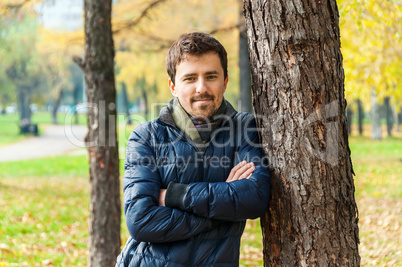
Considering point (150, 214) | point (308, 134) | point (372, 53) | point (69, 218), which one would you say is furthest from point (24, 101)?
point (308, 134)

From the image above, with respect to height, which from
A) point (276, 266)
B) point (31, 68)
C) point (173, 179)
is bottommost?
point (276, 266)

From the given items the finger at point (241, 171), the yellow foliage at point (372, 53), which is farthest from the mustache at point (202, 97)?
the yellow foliage at point (372, 53)

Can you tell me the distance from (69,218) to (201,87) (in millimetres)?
6734

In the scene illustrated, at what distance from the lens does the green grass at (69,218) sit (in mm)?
5402

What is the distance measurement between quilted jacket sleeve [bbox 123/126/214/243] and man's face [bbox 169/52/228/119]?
16.2 inches

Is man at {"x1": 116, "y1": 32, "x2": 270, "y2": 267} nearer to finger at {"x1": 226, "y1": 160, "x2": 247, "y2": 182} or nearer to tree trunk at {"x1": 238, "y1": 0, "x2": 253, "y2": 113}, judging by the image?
finger at {"x1": 226, "y1": 160, "x2": 247, "y2": 182}

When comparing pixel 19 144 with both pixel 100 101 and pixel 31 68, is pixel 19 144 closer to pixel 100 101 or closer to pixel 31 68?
pixel 31 68

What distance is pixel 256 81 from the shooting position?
2.39m


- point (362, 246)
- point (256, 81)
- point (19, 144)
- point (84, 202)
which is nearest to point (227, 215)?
point (256, 81)

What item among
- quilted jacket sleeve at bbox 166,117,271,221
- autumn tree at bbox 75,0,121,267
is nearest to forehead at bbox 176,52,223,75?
quilted jacket sleeve at bbox 166,117,271,221

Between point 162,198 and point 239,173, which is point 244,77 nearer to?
point 239,173

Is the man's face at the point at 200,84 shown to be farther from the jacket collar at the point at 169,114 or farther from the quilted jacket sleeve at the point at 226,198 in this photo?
the quilted jacket sleeve at the point at 226,198

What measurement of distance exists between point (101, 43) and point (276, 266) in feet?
11.1

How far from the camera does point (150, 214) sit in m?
2.11
